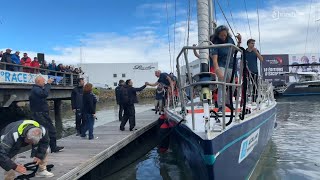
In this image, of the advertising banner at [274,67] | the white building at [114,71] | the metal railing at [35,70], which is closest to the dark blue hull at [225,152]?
the metal railing at [35,70]

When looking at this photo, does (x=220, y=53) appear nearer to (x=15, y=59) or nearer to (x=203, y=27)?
(x=203, y=27)

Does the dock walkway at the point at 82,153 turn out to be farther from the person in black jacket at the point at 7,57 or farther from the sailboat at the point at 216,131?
the person in black jacket at the point at 7,57

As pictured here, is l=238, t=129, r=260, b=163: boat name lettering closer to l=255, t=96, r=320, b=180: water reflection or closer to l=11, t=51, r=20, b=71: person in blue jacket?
l=255, t=96, r=320, b=180: water reflection

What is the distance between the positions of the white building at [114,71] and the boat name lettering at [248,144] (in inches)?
2791

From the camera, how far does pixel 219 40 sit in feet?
22.3

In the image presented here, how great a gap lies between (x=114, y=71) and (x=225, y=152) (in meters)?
74.4

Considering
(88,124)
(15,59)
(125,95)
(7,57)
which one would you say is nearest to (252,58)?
(125,95)

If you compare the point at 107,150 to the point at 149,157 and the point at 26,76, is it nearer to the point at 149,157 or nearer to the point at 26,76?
the point at 149,157

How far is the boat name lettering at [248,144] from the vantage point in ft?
21.0

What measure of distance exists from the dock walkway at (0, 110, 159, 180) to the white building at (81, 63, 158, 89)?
66.9 m

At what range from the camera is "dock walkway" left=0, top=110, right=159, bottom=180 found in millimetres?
6641


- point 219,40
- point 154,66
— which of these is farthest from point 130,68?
point 219,40

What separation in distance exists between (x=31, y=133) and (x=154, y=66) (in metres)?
74.4

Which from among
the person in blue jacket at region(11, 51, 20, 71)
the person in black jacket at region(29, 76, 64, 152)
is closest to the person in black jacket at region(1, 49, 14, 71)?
the person in blue jacket at region(11, 51, 20, 71)
